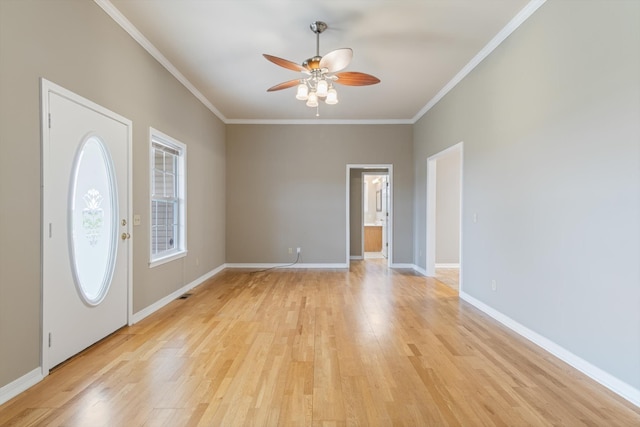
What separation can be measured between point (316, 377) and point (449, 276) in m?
4.21

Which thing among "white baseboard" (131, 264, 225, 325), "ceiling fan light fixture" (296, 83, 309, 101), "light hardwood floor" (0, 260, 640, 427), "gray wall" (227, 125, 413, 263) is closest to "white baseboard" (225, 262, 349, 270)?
"gray wall" (227, 125, 413, 263)

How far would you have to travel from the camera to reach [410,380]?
216cm

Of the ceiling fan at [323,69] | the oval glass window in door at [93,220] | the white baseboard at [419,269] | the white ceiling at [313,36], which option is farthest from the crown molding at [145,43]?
the white baseboard at [419,269]

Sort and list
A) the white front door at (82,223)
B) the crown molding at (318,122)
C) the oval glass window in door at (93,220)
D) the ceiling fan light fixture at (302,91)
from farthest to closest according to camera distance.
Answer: the crown molding at (318,122), the ceiling fan light fixture at (302,91), the oval glass window in door at (93,220), the white front door at (82,223)

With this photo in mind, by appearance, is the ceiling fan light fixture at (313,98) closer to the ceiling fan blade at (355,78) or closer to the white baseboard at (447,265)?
the ceiling fan blade at (355,78)

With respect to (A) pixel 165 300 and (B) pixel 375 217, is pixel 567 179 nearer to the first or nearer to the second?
(A) pixel 165 300

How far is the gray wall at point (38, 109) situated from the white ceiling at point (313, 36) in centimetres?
38

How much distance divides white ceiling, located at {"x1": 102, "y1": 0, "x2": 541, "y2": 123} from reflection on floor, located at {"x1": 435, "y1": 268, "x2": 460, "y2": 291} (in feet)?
10.3

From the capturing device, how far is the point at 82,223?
8.57 feet

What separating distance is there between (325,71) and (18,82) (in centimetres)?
240

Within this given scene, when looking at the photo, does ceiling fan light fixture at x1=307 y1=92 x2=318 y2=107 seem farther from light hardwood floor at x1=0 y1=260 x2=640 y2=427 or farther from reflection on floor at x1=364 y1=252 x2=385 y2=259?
reflection on floor at x1=364 y1=252 x2=385 y2=259

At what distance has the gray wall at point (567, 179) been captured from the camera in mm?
1971

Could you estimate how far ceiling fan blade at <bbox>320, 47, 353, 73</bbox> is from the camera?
2.78 metres

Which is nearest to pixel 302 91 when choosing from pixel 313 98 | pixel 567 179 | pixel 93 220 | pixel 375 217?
pixel 313 98
